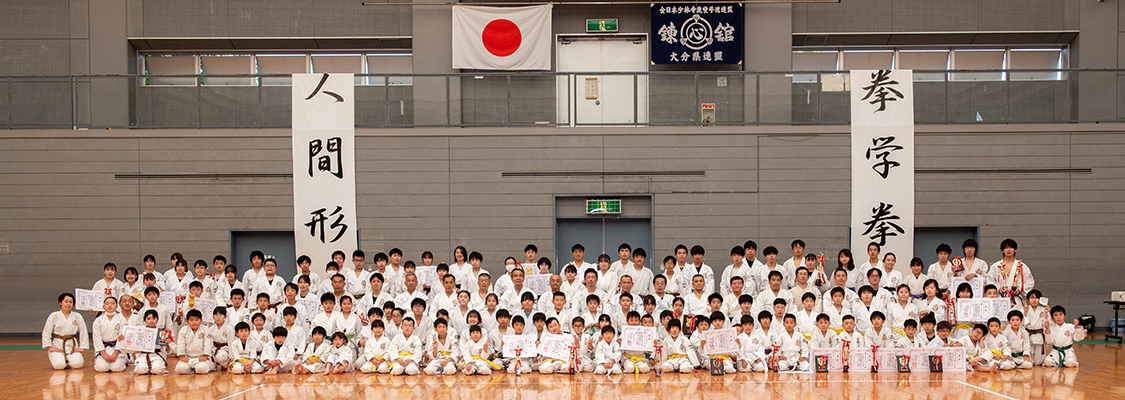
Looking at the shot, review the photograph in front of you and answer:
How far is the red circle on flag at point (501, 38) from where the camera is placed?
39.0 feet

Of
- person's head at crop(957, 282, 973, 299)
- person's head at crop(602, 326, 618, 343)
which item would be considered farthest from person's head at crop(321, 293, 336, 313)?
person's head at crop(957, 282, 973, 299)

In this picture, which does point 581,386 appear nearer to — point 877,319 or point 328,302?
point 328,302

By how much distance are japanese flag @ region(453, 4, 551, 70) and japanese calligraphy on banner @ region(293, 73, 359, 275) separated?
1925 millimetres

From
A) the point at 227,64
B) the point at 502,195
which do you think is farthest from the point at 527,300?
the point at 227,64

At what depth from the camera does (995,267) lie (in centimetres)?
941

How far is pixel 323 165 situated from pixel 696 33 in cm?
595

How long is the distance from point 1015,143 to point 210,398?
1083 centimetres

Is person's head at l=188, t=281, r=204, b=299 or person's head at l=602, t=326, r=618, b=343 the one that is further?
person's head at l=188, t=281, r=204, b=299

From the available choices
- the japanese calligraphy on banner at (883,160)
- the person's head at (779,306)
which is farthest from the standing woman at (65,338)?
the japanese calligraphy on banner at (883,160)

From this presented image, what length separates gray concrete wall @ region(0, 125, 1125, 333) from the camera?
36.8 ft

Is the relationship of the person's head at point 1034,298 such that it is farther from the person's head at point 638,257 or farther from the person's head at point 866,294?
the person's head at point 638,257

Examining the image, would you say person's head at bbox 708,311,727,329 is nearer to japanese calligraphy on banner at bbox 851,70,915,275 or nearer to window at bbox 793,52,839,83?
japanese calligraphy on banner at bbox 851,70,915,275

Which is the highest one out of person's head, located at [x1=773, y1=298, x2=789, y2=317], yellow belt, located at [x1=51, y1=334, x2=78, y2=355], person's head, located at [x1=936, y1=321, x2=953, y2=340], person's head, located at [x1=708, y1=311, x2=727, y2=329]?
person's head, located at [x1=773, y1=298, x2=789, y2=317]

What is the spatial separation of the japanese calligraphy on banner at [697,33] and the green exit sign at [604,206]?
2380mm
